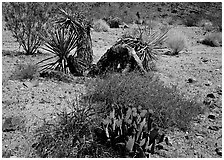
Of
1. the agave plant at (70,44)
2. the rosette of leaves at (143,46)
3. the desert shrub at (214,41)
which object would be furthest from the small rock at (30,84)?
the desert shrub at (214,41)

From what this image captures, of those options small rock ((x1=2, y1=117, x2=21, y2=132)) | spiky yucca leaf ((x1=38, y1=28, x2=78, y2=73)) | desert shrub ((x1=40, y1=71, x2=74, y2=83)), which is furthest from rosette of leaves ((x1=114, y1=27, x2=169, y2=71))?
small rock ((x1=2, y1=117, x2=21, y2=132))

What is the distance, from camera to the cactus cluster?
5195 mm

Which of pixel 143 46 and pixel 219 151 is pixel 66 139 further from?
pixel 143 46

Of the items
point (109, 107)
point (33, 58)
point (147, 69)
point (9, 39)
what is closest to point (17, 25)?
point (33, 58)

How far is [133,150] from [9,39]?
12.1 meters

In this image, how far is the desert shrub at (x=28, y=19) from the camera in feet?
39.4

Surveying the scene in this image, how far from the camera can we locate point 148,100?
259 inches

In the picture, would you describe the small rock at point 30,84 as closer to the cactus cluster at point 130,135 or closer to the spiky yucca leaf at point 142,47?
the spiky yucca leaf at point 142,47

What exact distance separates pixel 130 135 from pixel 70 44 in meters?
4.77

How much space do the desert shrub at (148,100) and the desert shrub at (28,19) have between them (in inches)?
208

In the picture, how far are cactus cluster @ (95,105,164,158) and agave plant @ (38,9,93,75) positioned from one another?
410 centimetres

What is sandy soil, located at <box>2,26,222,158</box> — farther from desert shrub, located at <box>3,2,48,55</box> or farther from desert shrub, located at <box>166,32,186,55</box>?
desert shrub, located at <box>166,32,186,55</box>

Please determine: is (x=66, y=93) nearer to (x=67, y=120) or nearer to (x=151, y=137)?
(x=67, y=120)

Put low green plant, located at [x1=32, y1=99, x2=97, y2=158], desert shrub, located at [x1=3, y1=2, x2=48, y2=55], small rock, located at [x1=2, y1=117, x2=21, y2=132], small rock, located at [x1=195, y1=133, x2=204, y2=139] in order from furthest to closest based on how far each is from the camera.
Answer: desert shrub, located at [x1=3, y1=2, x2=48, y2=55] → small rock, located at [x1=195, y1=133, x2=204, y2=139] → small rock, located at [x1=2, y1=117, x2=21, y2=132] → low green plant, located at [x1=32, y1=99, x2=97, y2=158]
